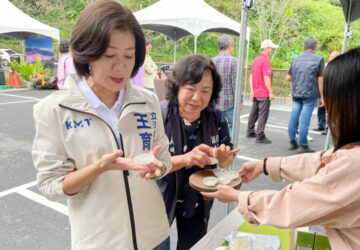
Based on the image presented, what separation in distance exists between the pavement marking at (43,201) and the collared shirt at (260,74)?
3727 mm

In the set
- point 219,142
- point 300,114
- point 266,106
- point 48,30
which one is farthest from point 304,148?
point 48,30

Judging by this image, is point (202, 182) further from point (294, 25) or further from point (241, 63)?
point (294, 25)

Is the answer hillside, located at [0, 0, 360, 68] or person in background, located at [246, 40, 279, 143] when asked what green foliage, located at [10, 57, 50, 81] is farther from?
hillside, located at [0, 0, 360, 68]

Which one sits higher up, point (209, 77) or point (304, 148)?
point (209, 77)

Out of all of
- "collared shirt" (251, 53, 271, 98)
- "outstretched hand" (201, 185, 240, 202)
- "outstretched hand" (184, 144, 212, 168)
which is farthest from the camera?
"collared shirt" (251, 53, 271, 98)

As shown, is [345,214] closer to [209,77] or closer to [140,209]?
[140,209]

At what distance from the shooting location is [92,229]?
1064 mm

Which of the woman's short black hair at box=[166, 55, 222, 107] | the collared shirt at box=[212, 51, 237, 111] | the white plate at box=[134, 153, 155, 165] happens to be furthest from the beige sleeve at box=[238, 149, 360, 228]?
the collared shirt at box=[212, 51, 237, 111]

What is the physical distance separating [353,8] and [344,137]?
315 centimetres

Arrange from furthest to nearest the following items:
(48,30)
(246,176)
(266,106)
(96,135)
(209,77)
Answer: (48,30)
(266,106)
(209,77)
(246,176)
(96,135)

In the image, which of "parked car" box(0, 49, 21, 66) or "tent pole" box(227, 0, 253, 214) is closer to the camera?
"tent pole" box(227, 0, 253, 214)

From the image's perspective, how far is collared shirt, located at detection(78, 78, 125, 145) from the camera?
41.5 inches

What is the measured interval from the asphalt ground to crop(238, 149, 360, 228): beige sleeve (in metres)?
1.81

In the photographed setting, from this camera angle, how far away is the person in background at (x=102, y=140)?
98cm
